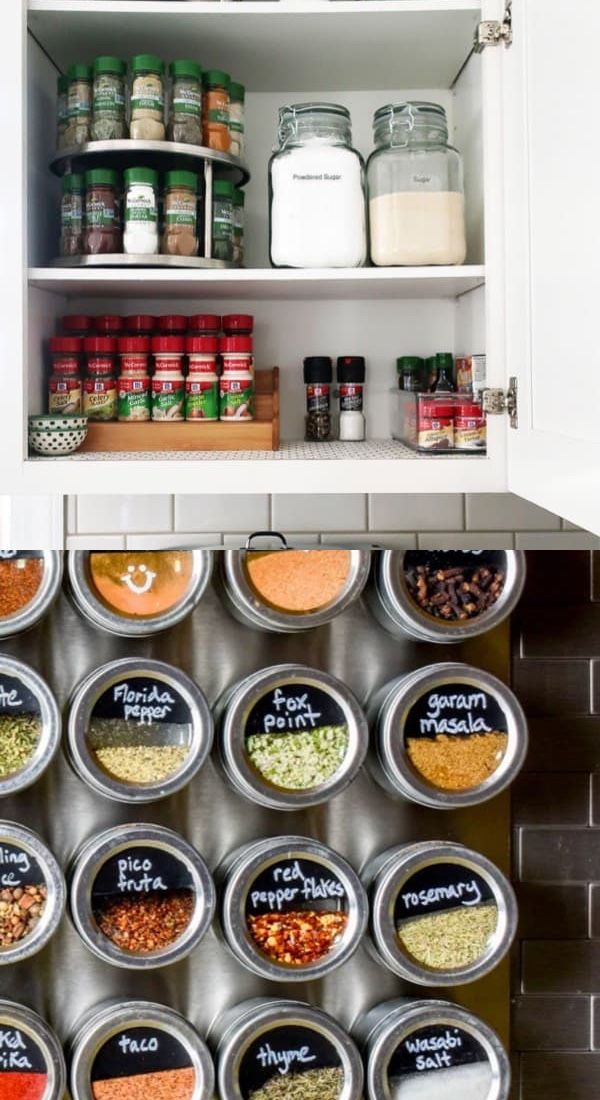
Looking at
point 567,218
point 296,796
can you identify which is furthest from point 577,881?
point 567,218

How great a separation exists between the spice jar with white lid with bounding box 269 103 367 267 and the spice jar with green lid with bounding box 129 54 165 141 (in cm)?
19

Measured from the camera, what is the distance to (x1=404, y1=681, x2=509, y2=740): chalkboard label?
148 cm

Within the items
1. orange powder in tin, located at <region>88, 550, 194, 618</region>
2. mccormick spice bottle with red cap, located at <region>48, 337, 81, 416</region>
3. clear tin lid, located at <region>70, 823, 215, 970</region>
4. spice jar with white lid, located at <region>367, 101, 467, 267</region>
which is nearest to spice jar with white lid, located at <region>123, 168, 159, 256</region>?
mccormick spice bottle with red cap, located at <region>48, 337, 81, 416</region>

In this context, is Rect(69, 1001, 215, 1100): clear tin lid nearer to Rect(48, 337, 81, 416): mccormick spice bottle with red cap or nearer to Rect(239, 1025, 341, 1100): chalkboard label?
Rect(239, 1025, 341, 1100): chalkboard label

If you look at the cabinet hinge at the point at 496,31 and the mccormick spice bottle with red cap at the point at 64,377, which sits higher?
the cabinet hinge at the point at 496,31

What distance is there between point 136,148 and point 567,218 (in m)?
0.69

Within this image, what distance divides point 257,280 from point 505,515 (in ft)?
2.27

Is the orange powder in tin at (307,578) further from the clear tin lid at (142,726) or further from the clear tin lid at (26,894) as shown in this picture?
the clear tin lid at (26,894)

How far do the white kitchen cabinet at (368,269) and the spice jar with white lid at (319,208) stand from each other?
5 centimetres

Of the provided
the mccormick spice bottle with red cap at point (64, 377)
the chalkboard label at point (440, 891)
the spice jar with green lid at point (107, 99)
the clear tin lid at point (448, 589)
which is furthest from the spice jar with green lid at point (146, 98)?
the chalkboard label at point (440, 891)

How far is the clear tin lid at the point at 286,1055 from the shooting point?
1.45m

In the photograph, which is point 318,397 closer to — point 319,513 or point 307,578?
point 319,513

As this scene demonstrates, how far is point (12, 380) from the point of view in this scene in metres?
1.62

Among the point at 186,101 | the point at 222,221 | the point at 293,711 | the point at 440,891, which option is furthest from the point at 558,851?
the point at 186,101
